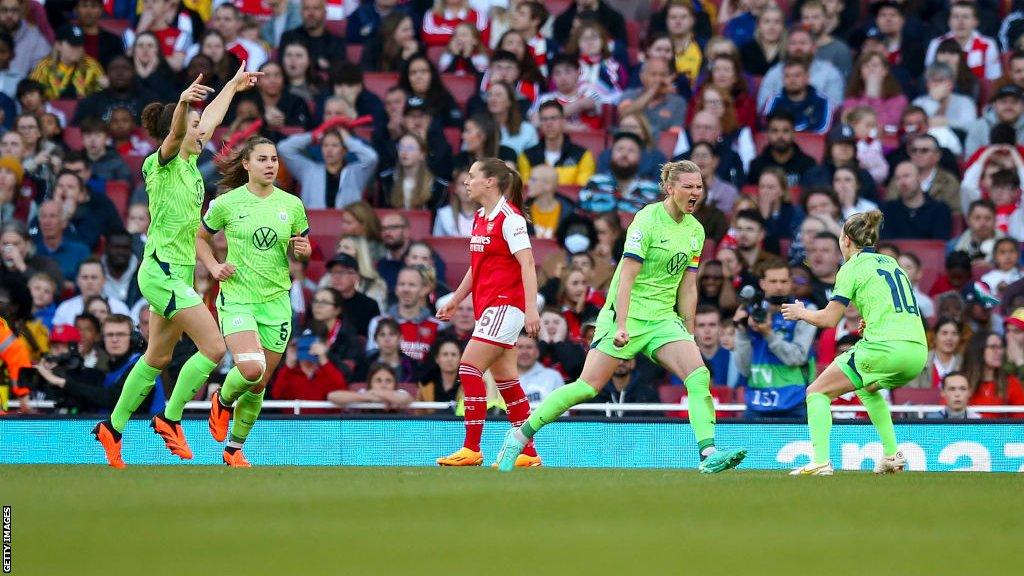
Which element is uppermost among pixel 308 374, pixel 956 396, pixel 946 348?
pixel 946 348

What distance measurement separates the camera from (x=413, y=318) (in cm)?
1614

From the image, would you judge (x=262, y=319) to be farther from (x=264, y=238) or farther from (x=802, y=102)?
(x=802, y=102)

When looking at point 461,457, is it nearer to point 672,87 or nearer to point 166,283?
point 166,283

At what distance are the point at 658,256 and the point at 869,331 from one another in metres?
1.50

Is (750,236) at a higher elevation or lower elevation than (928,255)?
higher

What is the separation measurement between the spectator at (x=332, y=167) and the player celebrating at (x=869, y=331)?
782 cm

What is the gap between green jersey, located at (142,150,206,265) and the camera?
460 inches

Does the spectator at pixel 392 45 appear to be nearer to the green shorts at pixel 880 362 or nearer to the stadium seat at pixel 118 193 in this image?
the stadium seat at pixel 118 193

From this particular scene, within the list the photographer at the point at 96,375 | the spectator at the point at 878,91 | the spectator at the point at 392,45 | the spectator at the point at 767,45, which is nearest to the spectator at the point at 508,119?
the spectator at the point at 392,45

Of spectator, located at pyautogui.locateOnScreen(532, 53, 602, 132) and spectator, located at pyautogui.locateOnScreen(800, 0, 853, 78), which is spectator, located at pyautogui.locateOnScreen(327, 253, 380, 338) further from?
spectator, located at pyautogui.locateOnScreen(800, 0, 853, 78)

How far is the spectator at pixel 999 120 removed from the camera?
61.1 feet

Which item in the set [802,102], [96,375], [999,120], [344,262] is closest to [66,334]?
[96,375]

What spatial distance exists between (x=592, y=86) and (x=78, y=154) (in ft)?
19.0

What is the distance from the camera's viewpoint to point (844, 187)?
17.2 m
